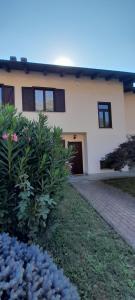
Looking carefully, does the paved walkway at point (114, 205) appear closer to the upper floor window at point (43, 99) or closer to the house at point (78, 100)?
the house at point (78, 100)

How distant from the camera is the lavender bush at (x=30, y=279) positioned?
1.78m

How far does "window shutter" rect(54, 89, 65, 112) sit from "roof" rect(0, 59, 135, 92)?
3.23 ft

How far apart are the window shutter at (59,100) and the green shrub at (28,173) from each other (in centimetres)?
1027

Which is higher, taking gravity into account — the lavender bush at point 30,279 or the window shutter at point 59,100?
the window shutter at point 59,100

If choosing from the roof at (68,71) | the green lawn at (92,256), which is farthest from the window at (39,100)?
the green lawn at (92,256)

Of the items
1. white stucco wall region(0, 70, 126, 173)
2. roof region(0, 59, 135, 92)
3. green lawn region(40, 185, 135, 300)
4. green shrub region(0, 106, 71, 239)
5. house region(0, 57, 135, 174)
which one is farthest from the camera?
white stucco wall region(0, 70, 126, 173)

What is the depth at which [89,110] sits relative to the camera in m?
14.3

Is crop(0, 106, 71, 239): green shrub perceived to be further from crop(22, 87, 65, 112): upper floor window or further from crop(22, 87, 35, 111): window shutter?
crop(22, 87, 65, 112): upper floor window

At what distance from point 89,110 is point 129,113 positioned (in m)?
3.85

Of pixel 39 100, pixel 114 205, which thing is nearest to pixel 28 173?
pixel 114 205

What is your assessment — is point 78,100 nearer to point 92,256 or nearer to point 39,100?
point 39,100

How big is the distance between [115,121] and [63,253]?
38.7 feet

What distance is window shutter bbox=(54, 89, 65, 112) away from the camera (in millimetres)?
13734

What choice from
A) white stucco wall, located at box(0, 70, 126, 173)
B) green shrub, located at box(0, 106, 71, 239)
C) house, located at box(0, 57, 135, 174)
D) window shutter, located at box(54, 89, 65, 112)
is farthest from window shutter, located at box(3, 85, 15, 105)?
green shrub, located at box(0, 106, 71, 239)
